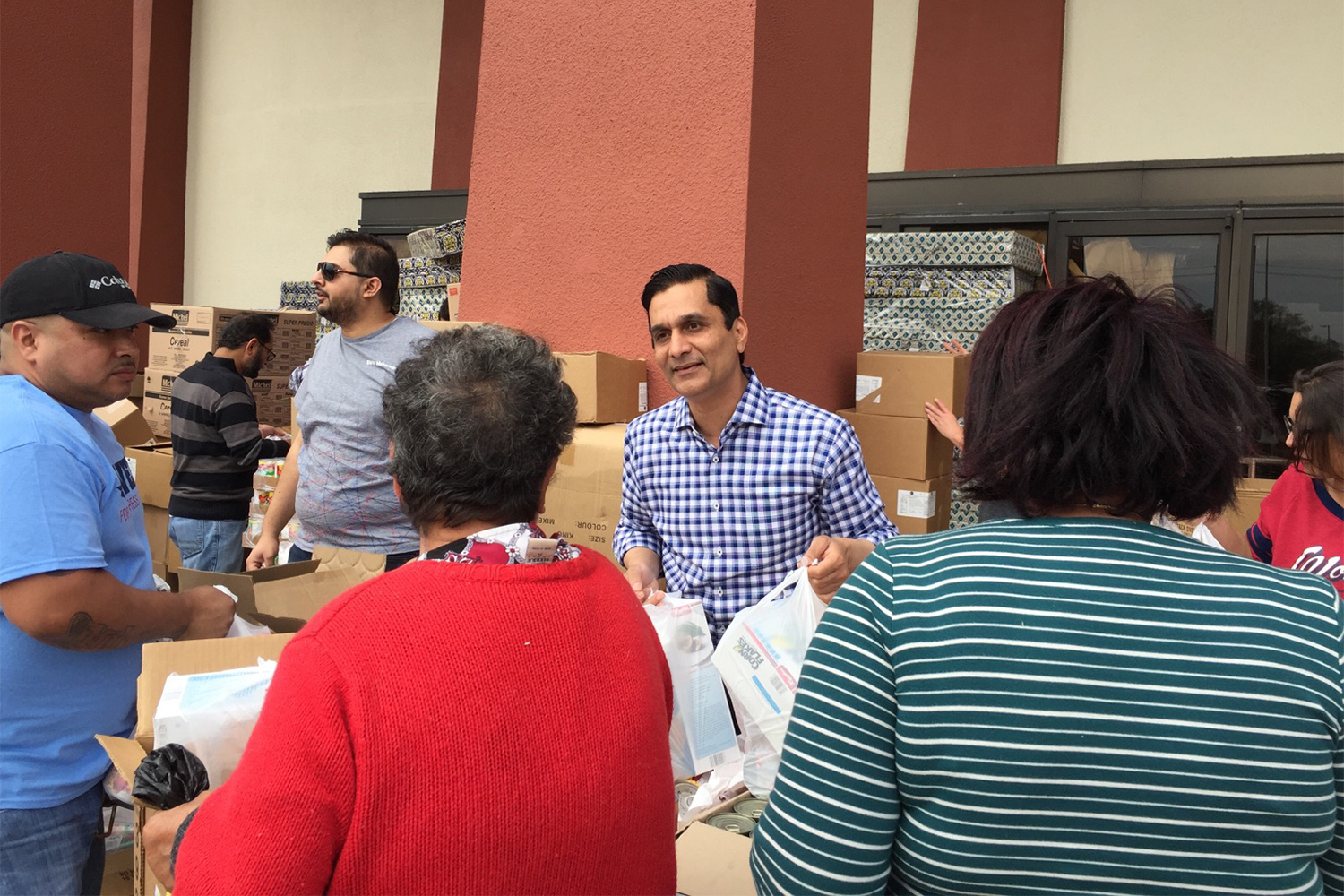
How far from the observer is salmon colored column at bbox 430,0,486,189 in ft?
30.5

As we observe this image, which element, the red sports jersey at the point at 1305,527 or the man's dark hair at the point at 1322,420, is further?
the red sports jersey at the point at 1305,527

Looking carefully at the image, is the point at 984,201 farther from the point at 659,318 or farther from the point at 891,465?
the point at 659,318

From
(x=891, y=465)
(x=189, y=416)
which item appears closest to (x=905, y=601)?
(x=891, y=465)

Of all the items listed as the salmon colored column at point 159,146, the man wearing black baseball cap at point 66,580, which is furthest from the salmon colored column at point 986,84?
the salmon colored column at point 159,146

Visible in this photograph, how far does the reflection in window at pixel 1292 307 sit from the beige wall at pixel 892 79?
2.73m

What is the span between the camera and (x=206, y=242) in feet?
36.0

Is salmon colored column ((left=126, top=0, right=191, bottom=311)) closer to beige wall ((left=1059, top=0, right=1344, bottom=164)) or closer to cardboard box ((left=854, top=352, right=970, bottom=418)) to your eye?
cardboard box ((left=854, top=352, right=970, bottom=418))

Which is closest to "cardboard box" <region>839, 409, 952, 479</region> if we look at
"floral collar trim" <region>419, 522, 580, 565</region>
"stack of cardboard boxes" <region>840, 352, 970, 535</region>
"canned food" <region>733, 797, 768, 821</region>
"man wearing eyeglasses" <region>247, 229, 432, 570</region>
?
"stack of cardboard boxes" <region>840, 352, 970, 535</region>

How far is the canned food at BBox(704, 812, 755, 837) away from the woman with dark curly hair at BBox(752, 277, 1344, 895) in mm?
780

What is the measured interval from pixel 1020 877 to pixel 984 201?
6.01m

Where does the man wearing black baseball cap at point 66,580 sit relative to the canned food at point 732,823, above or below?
above

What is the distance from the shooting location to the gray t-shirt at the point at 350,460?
329cm

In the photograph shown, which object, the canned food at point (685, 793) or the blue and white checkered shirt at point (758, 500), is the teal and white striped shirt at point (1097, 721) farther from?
the blue and white checkered shirt at point (758, 500)

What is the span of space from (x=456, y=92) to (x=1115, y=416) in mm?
9398
